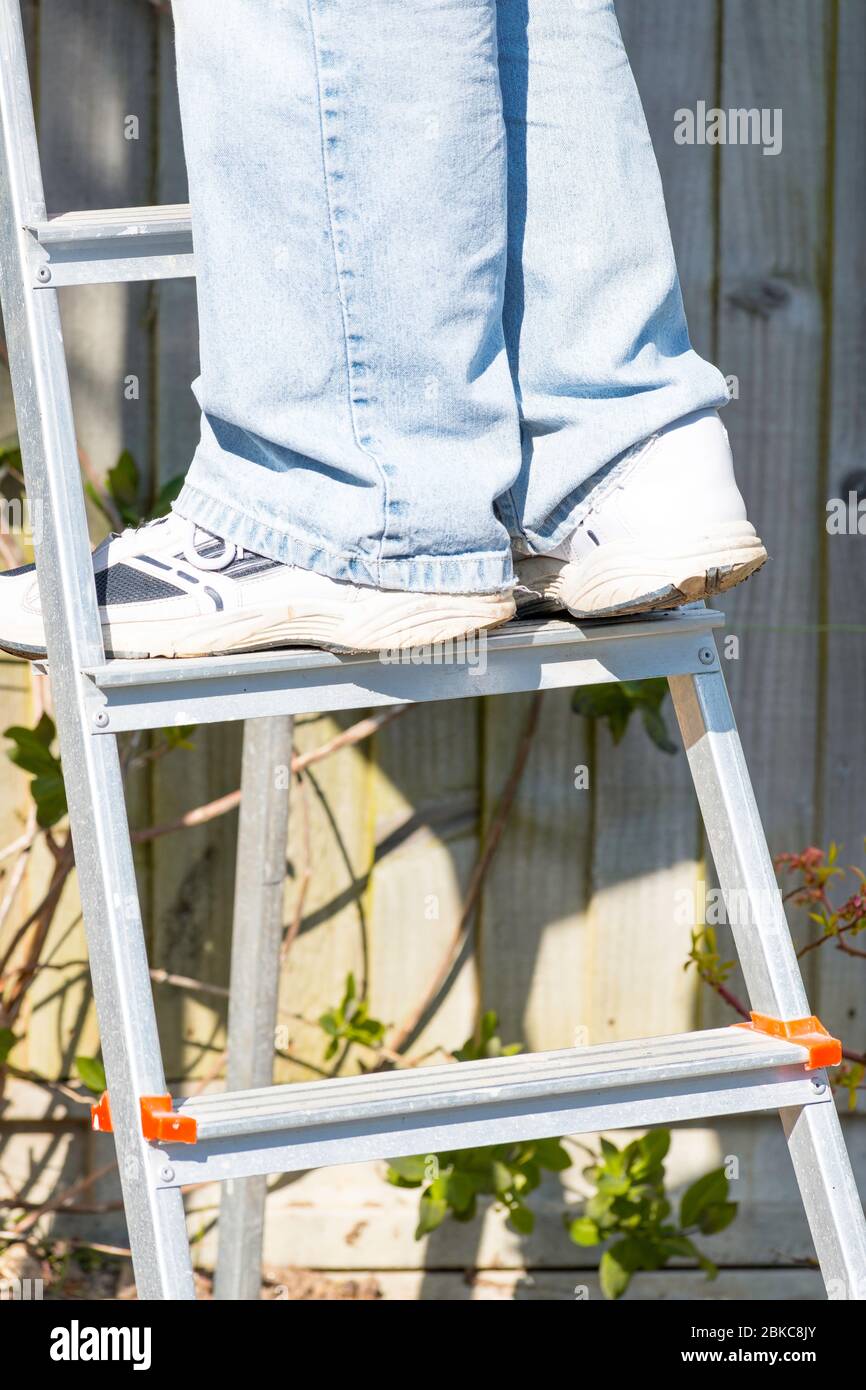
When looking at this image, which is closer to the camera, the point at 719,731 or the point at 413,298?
the point at 413,298

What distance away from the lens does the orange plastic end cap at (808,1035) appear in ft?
2.87

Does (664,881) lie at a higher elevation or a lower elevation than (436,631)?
lower

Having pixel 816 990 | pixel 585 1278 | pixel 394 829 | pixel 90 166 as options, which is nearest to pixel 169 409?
pixel 90 166

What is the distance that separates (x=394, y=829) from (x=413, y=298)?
84cm

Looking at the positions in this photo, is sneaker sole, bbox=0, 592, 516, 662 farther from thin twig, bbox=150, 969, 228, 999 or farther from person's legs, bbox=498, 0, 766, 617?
thin twig, bbox=150, 969, 228, 999

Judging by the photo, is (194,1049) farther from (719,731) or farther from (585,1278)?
(719,731)

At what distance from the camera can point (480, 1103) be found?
821 mm

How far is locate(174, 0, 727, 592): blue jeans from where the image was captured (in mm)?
801

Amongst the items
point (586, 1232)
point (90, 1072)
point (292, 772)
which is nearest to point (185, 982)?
point (90, 1072)

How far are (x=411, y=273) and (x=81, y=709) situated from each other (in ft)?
1.03

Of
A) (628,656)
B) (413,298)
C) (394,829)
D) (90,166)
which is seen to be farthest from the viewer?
(394,829)

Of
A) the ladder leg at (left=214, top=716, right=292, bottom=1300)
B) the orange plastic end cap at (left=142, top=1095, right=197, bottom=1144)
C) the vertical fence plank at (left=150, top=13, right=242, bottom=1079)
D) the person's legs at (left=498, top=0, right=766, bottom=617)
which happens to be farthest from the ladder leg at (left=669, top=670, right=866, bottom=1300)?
the vertical fence plank at (left=150, top=13, right=242, bottom=1079)

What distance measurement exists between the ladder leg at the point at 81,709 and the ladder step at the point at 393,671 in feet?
0.10

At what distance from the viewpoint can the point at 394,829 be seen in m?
1.57
